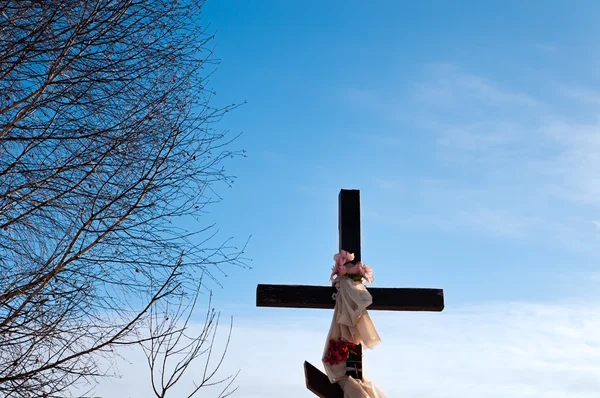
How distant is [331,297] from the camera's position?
7.32 m

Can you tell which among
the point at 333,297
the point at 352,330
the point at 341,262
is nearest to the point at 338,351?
the point at 352,330

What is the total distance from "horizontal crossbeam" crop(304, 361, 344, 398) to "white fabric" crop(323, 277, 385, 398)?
0.30ft

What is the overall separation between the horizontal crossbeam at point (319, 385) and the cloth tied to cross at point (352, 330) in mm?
84

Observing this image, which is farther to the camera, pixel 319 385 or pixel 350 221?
pixel 350 221

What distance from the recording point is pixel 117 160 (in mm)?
4996

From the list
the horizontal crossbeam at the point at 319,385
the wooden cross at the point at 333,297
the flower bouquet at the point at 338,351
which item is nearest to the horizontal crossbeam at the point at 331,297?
the wooden cross at the point at 333,297

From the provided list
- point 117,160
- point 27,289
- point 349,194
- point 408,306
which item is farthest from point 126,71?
point 408,306

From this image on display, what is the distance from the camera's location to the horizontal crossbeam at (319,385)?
7000 mm

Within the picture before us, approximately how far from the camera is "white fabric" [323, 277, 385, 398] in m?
6.90

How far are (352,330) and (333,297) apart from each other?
429mm

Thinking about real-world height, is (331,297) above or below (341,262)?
below

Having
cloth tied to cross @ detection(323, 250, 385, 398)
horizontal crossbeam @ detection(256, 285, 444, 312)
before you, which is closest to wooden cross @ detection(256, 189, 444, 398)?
horizontal crossbeam @ detection(256, 285, 444, 312)

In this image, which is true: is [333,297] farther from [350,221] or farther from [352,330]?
[350,221]

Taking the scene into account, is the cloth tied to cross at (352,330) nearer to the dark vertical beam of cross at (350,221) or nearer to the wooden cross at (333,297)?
the wooden cross at (333,297)
